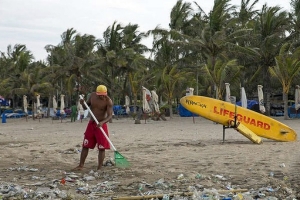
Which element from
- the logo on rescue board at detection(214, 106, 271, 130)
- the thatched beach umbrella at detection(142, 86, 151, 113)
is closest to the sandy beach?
the logo on rescue board at detection(214, 106, 271, 130)

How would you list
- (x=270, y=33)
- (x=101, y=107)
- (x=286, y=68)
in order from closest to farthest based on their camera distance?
(x=101, y=107)
(x=286, y=68)
(x=270, y=33)

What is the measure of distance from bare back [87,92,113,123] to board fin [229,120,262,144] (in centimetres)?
468

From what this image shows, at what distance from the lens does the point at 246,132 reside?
35.6ft

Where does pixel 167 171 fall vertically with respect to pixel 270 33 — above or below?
below

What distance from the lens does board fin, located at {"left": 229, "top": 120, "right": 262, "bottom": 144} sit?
1077 centimetres

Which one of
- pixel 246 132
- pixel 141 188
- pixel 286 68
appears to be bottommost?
pixel 141 188

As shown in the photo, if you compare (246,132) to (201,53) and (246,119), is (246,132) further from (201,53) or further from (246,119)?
(201,53)

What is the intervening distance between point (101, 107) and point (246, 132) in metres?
4.87

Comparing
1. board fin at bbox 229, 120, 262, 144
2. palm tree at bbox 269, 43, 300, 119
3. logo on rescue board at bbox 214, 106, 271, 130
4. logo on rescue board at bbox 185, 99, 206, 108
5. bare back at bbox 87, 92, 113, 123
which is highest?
palm tree at bbox 269, 43, 300, 119

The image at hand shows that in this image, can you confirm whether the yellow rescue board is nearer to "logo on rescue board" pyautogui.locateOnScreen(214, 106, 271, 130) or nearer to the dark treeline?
"logo on rescue board" pyautogui.locateOnScreen(214, 106, 271, 130)

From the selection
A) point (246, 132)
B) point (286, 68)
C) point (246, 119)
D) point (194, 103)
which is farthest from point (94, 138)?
point (286, 68)

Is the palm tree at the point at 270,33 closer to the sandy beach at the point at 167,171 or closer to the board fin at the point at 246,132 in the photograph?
the board fin at the point at 246,132

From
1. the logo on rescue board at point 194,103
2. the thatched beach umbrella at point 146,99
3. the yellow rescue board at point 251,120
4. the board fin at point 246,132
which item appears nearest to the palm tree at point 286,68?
the thatched beach umbrella at point 146,99

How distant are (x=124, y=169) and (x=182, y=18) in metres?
27.9
